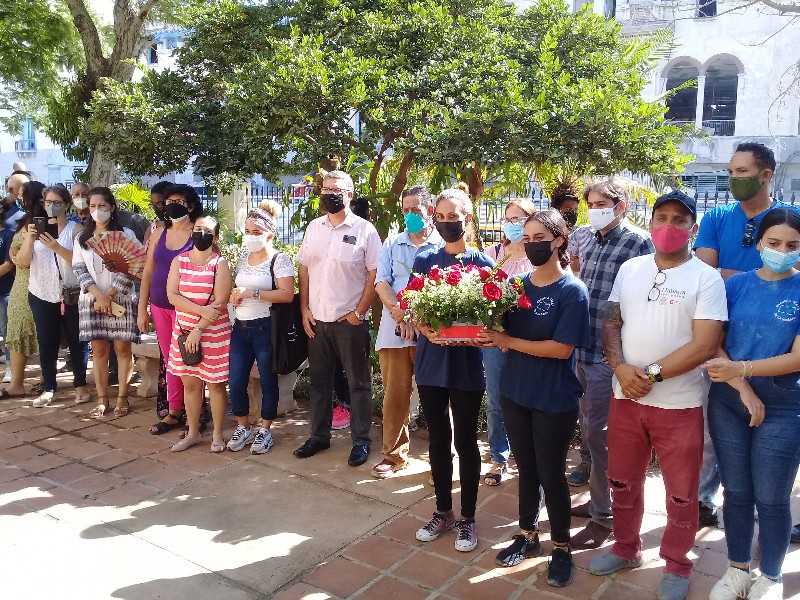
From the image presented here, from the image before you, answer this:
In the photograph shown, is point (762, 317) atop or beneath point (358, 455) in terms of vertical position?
atop

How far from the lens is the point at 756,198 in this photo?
152 inches

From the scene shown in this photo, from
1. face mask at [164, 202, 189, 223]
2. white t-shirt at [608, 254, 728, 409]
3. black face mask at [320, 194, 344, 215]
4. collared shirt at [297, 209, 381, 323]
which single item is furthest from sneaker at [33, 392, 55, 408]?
white t-shirt at [608, 254, 728, 409]

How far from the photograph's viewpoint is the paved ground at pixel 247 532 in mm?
3568

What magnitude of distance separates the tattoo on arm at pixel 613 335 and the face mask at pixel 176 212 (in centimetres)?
346

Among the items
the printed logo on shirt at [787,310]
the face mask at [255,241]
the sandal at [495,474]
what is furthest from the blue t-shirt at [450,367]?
the face mask at [255,241]

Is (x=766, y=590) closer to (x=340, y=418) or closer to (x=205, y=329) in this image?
(x=340, y=418)

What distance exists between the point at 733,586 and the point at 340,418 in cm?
341

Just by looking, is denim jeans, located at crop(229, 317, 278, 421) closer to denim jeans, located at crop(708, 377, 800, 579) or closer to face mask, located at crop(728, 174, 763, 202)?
denim jeans, located at crop(708, 377, 800, 579)

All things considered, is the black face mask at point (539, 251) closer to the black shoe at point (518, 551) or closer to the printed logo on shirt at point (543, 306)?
the printed logo on shirt at point (543, 306)

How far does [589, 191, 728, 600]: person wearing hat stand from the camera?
330 centimetres


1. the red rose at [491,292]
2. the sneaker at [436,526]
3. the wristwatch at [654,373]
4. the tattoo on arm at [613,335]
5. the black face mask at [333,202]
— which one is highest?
the black face mask at [333,202]

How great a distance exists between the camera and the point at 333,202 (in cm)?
499

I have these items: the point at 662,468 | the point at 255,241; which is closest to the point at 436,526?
the point at 662,468

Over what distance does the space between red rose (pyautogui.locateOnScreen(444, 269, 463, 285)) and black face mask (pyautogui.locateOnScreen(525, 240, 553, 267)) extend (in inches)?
14.6
